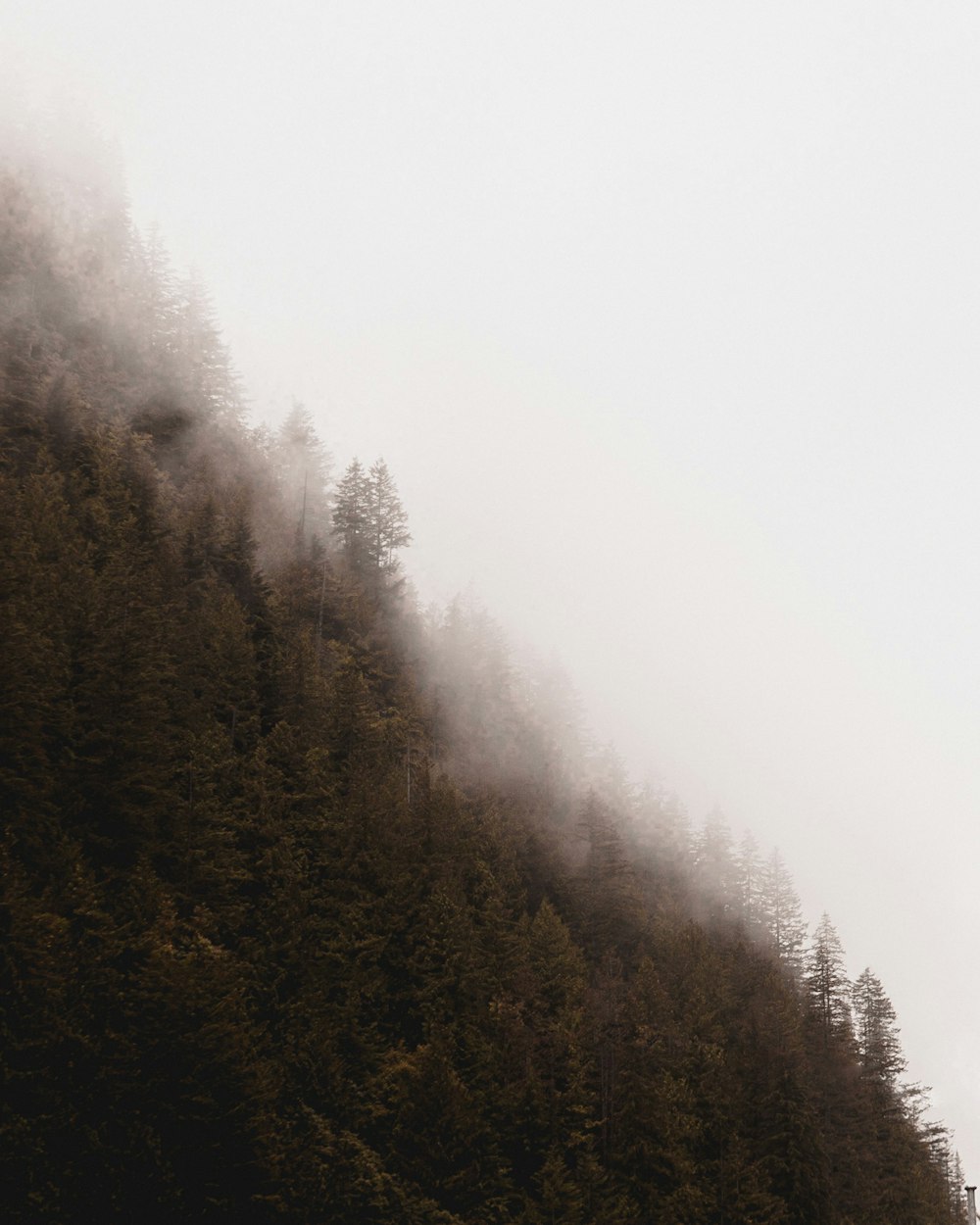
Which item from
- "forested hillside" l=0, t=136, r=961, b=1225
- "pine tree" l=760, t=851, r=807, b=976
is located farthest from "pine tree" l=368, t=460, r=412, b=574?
"pine tree" l=760, t=851, r=807, b=976

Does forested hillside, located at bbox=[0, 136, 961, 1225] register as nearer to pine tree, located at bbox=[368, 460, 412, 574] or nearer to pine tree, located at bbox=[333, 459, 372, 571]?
pine tree, located at bbox=[333, 459, 372, 571]

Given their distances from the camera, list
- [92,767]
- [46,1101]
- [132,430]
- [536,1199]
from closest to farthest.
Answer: [46,1101], [92,767], [536,1199], [132,430]

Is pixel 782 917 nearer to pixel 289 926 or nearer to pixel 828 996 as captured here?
pixel 828 996

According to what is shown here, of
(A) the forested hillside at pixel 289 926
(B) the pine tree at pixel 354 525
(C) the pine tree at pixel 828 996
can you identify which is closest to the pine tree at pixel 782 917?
(A) the forested hillside at pixel 289 926

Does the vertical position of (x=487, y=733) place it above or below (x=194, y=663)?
above

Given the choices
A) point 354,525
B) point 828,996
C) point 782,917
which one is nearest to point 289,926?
point 828,996

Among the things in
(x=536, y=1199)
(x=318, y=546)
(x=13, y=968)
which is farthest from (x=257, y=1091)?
(x=318, y=546)

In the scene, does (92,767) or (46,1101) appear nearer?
(46,1101)

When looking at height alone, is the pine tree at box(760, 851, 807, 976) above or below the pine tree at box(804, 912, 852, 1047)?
above

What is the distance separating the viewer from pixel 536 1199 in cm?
3934

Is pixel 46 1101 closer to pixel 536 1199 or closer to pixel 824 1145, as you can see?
pixel 536 1199

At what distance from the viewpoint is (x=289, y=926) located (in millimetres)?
38688

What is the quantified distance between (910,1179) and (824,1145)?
48.5ft

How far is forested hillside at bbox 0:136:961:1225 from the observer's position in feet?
90.1
